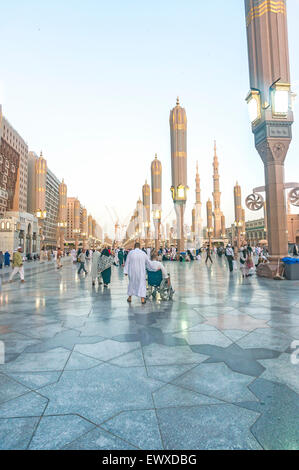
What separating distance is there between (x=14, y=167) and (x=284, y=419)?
234 feet

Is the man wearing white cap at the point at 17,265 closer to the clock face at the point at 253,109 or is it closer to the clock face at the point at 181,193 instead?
the clock face at the point at 253,109

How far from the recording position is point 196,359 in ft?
10.5

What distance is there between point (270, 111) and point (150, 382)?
11482 mm

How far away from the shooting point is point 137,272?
23.0ft

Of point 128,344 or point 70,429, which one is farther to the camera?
point 128,344

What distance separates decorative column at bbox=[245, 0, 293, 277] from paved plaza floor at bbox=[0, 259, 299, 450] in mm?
6823

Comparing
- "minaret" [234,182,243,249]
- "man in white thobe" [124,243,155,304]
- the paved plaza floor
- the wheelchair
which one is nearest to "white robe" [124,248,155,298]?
"man in white thobe" [124,243,155,304]

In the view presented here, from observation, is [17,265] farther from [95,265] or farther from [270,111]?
[270,111]

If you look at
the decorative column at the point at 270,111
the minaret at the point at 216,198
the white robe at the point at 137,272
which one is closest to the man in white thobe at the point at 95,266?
the white robe at the point at 137,272

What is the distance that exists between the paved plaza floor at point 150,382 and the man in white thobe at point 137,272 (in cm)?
155

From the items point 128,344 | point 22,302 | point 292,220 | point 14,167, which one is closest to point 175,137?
point 22,302

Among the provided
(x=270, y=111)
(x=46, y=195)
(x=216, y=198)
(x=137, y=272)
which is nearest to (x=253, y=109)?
Result: (x=270, y=111)

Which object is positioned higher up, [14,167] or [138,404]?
[14,167]

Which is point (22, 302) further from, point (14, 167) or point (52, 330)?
point (14, 167)
